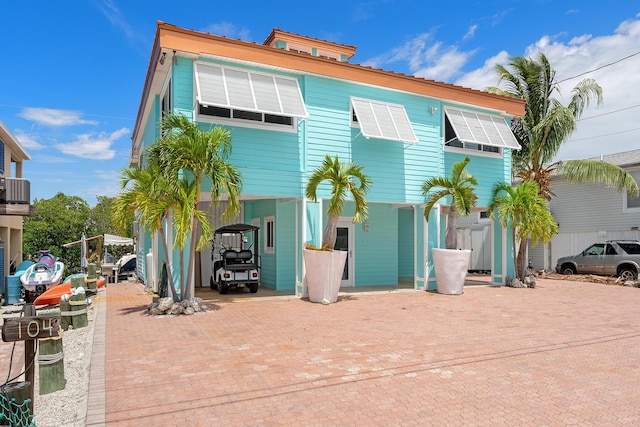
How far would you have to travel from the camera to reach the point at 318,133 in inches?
470

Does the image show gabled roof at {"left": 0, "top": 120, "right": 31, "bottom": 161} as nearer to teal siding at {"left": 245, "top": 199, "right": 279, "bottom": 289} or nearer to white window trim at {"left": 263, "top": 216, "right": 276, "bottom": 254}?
teal siding at {"left": 245, "top": 199, "right": 279, "bottom": 289}

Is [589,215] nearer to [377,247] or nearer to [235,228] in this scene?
[377,247]

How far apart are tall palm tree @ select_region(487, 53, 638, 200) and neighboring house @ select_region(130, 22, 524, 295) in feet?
14.4

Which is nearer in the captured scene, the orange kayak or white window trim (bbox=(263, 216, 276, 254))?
the orange kayak

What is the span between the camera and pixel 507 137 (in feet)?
48.2

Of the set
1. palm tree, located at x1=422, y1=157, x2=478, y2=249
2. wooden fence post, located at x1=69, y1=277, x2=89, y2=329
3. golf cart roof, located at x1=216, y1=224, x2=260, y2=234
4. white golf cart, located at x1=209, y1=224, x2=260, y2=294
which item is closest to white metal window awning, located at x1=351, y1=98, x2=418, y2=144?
A: palm tree, located at x1=422, y1=157, x2=478, y2=249

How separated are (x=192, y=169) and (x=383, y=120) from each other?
5773 mm

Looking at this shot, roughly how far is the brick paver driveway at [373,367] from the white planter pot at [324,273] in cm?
81

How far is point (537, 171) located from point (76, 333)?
18519mm

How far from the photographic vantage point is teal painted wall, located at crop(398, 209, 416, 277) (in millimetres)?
16797

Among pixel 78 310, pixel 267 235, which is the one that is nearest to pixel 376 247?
pixel 267 235

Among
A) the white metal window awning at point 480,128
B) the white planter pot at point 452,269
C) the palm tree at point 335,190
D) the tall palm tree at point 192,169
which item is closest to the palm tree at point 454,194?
the white planter pot at point 452,269

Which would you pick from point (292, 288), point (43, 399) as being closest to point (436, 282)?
point (292, 288)

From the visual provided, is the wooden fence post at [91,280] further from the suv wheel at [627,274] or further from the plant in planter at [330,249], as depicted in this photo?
the suv wheel at [627,274]
